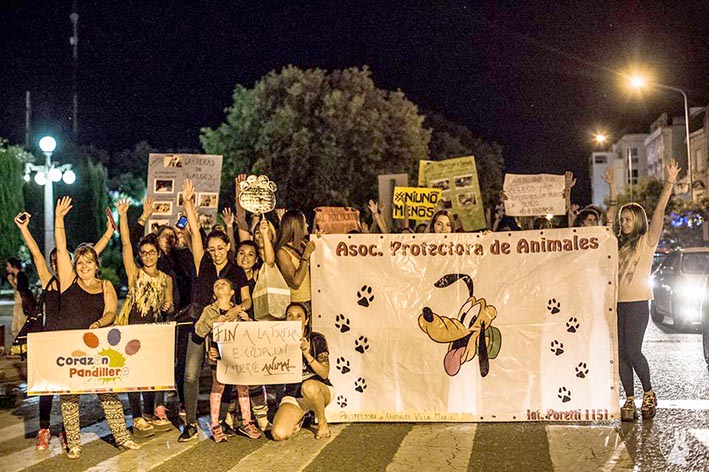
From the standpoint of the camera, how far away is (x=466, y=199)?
1260 cm

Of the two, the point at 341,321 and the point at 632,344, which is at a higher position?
the point at 341,321

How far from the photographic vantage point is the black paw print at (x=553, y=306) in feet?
26.0

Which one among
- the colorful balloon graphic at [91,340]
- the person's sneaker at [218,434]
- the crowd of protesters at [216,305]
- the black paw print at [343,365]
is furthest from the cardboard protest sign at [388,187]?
the colorful balloon graphic at [91,340]

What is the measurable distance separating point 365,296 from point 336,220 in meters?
2.12

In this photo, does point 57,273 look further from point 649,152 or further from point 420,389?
point 649,152

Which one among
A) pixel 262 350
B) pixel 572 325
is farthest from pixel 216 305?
pixel 572 325

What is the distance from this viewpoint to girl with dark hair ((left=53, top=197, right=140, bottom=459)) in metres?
7.33

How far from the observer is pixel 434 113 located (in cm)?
5934

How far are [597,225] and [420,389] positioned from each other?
7.47 ft

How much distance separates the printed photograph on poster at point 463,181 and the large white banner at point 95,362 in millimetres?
6212

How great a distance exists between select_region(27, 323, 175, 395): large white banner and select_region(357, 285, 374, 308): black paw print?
1787mm

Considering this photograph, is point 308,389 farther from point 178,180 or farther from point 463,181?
point 463,181

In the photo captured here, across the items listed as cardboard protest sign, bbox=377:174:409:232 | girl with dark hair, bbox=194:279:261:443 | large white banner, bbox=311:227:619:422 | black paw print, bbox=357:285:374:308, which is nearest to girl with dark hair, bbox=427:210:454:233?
large white banner, bbox=311:227:619:422

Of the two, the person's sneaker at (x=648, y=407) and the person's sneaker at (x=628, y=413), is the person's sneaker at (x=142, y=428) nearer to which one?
the person's sneaker at (x=628, y=413)
